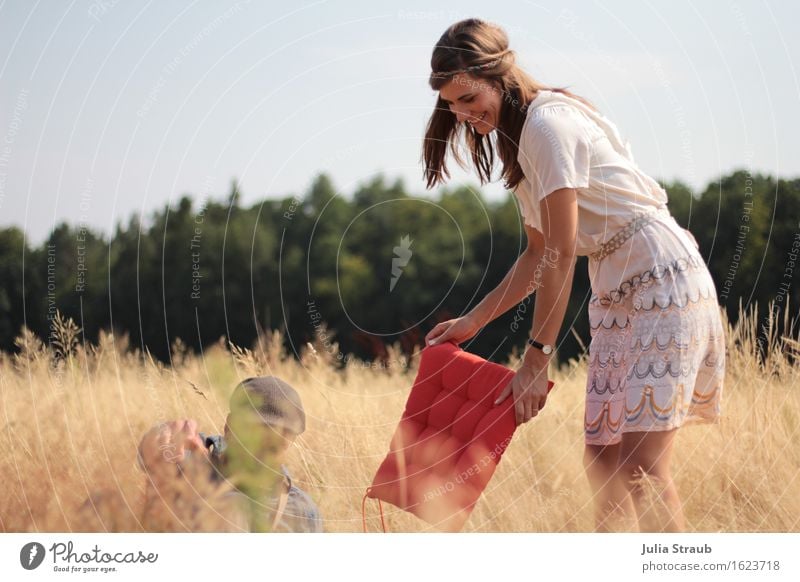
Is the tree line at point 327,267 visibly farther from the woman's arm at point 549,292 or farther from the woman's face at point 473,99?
the woman's arm at point 549,292

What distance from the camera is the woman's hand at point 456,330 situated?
2.99 meters

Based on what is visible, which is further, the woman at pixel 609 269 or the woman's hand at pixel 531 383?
the woman's hand at pixel 531 383

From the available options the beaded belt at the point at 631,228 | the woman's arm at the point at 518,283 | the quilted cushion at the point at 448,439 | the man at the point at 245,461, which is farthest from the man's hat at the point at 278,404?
the beaded belt at the point at 631,228

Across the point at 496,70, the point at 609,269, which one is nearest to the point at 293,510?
the point at 609,269

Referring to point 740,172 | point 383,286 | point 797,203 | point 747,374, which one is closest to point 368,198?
point 383,286

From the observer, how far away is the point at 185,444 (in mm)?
2695

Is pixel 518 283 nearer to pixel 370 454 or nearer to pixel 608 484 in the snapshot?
pixel 608 484

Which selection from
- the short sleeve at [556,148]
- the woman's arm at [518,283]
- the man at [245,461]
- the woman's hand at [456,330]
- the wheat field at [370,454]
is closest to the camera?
the man at [245,461]

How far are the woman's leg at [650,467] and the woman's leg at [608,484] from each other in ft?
0.19

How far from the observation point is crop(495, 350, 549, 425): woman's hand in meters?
2.60

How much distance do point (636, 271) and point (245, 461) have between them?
1504 mm

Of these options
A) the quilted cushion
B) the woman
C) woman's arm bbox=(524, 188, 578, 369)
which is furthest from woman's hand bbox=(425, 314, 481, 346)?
woman's arm bbox=(524, 188, 578, 369)

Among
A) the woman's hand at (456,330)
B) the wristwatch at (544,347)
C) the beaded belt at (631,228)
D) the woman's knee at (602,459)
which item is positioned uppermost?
the beaded belt at (631,228)
